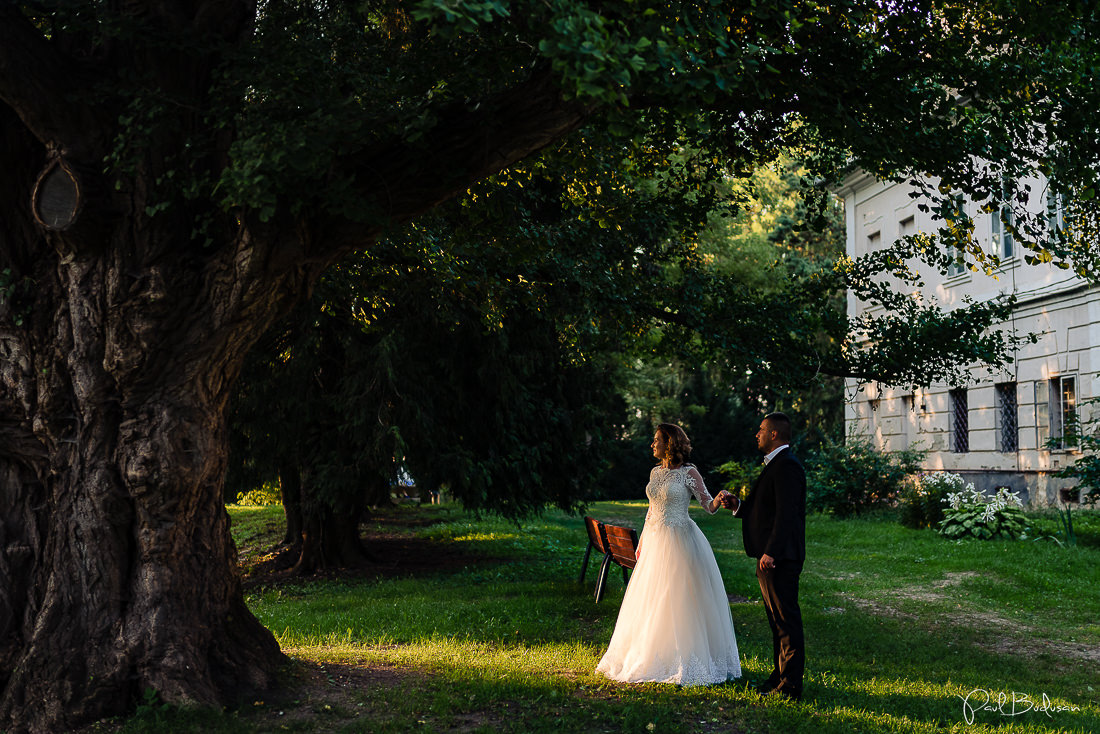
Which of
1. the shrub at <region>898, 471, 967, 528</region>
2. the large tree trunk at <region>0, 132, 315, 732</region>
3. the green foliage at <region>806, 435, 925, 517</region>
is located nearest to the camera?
the large tree trunk at <region>0, 132, 315, 732</region>

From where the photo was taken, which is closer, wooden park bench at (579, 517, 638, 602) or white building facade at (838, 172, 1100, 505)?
wooden park bench at (579, 517, 638, 602)

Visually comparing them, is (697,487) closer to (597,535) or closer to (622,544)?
(622,544)

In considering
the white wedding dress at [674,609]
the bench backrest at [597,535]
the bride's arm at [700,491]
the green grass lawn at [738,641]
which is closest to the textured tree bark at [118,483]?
the green grass lawn at [738,641]

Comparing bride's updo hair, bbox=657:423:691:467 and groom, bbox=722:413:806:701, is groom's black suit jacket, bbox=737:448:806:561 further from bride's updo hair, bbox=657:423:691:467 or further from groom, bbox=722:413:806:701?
bride's updo hair, bbox=657:423:691:467

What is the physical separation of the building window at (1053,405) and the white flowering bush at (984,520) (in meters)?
3.52

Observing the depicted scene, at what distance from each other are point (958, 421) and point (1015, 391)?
270cm

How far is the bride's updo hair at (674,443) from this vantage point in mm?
8250

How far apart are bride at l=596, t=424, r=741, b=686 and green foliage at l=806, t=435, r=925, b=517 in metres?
17.1

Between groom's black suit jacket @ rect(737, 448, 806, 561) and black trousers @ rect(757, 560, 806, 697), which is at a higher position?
groom's black suit jacket @ rect(737, 448, 806, 561)

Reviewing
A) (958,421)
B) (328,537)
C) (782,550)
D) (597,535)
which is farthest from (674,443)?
(958,421)

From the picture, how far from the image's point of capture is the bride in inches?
294

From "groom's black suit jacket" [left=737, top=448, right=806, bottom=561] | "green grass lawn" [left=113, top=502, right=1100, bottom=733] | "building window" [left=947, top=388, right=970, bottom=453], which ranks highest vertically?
"building window" [left=947, top=388, right=970, bottom=453]

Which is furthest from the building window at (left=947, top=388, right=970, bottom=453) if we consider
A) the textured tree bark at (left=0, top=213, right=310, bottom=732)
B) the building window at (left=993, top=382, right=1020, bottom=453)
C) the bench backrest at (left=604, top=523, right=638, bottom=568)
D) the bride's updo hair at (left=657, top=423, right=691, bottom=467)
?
the textured tree bark at (left=0, top=213, right=310, bottom=732)

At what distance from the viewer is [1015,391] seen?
74.3 feet
